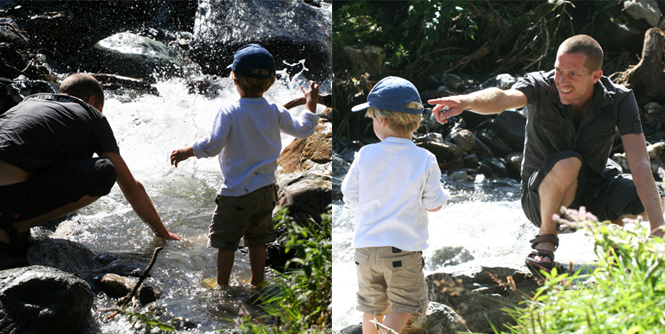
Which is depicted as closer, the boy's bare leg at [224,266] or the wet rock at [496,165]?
the boy's bare leg at [224,266]

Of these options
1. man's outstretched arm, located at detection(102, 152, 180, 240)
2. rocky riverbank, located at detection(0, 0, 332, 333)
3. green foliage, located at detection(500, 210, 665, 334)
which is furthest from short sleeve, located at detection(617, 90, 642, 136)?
man's outstretched arm, located at detection(102, 152, 180, 240)

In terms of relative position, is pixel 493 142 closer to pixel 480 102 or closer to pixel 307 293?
pixel 480 102

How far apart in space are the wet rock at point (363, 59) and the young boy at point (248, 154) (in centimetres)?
445

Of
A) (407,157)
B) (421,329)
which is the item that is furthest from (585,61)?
(421,329)

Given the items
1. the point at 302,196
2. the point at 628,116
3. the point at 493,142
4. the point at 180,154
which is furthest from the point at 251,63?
the point at 493,142

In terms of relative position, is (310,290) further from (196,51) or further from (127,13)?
(127,13)

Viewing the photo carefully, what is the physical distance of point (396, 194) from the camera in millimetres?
2020

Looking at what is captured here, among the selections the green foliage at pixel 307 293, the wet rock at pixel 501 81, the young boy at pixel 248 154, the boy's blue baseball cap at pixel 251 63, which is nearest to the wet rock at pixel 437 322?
the green foliage at pixel 307 293

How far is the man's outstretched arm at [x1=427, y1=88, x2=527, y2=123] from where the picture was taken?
2160 mm

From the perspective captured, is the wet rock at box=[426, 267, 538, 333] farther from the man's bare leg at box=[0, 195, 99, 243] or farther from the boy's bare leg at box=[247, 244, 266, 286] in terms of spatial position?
the man's bare leg at box=[0, 195, 99, 243]

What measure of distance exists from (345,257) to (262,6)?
1.68m

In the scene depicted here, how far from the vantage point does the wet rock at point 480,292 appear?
2.49 meters

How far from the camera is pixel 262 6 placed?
3049mm

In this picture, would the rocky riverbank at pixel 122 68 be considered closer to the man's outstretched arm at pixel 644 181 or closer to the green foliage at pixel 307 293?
the green foliage at pixel 307 293
